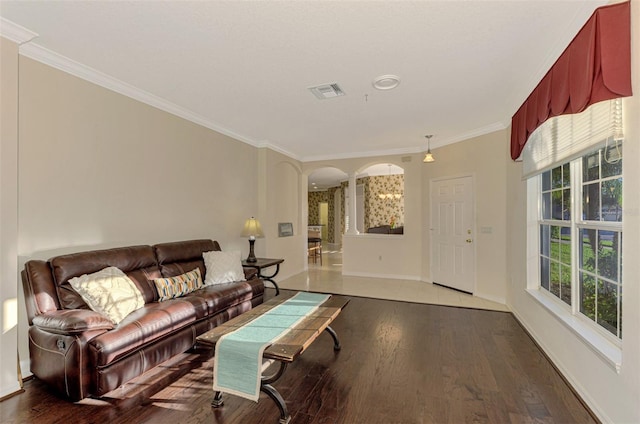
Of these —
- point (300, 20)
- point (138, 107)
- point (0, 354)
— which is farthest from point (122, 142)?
point (300, 20)

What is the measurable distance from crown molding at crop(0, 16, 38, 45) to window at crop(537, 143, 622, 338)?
4187 millimetres

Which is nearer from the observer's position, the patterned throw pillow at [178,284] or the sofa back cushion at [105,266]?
the sofa back cushion at [105,266]

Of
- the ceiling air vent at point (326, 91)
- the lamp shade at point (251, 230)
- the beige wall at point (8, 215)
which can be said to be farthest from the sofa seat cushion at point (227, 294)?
the ceiling air vent at point (326, 91)

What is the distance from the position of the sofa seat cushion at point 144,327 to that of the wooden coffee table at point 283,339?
0.54m

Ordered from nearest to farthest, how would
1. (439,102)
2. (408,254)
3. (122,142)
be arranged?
(122,142) < (439,102) < (408,254)

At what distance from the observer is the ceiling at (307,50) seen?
2.04 m

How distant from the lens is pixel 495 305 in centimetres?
441

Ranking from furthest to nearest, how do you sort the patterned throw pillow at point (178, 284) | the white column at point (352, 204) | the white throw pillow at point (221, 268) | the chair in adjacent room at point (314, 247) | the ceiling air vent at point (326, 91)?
the chair in adjacent room at point (314, 247), the white column at point (352, 204), the white throw pillow at point (221, 268), the ceiling air vent at point (326, 91), the patterned throw pillow at point (178, 284)

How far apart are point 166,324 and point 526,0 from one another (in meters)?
3.53

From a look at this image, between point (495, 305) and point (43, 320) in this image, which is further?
point (495, 305)

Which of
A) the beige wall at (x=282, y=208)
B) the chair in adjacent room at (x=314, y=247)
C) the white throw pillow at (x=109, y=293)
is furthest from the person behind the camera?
the chair in adjacent room at (x=314, y=247)

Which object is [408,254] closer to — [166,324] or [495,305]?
[495,305]

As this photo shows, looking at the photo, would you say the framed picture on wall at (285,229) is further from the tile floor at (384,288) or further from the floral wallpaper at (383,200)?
the floral wallpaper at (383,200)

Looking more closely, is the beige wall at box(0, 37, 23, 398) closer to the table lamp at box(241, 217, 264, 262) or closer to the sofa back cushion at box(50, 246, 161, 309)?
the sofa back cushion at box(50, 246, 161, 309)
